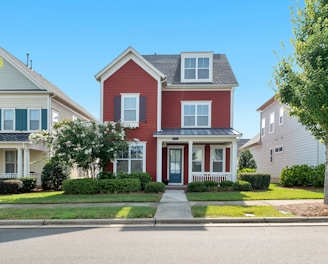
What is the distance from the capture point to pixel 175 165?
63.4ft

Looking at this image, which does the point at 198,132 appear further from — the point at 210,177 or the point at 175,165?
the point at 175,165

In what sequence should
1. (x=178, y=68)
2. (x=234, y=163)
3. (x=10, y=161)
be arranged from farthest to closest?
1. (x=178, y=68)
2. (x=10, y=161)
3. (x=234, y=163)

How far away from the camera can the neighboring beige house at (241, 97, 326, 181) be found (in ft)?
61.6

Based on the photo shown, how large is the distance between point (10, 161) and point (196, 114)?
1329 centimetres

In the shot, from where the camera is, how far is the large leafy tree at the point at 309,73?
940cm

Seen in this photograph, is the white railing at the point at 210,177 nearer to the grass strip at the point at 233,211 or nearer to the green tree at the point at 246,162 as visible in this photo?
the grass strip at the point at 233,211

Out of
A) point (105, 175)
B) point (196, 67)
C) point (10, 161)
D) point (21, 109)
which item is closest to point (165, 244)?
point (105, 175)

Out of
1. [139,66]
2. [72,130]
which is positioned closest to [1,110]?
[72,130]

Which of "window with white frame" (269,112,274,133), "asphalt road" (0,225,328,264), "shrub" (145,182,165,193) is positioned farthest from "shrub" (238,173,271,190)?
"window with white frame" (269,112,274,133)

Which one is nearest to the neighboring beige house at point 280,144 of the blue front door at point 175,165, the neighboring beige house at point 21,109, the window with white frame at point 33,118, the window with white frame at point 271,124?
the window with white frame at point 271,124

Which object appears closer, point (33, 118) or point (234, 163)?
point (234, 163)

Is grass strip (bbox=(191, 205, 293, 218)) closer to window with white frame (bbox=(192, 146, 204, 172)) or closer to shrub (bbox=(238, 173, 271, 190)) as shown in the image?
shrub (bbox=(238, 173, 271, 190))

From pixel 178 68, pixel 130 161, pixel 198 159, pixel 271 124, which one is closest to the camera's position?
pixel 130 161

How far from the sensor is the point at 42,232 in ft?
24.8
